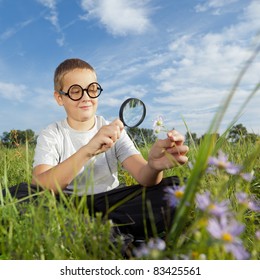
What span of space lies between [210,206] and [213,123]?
10.4 inches

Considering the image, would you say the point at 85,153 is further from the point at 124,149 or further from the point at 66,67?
the point at 66,67

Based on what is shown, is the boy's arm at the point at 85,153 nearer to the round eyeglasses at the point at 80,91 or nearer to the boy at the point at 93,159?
the boy at the point at 93,159

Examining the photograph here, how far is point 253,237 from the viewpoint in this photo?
77.5 inches

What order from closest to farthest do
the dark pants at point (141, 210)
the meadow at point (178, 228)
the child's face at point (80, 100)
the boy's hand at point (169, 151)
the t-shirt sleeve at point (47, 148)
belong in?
the meadow at point (178, 228) < the boy's hand at point (169, 151) < the dark pants at point (141, 210) < the t-shirt sleeve at point (47, 148) < the child's face at point (80, 100)

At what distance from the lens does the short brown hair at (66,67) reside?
290cm

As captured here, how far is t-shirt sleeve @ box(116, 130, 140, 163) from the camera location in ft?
9.42

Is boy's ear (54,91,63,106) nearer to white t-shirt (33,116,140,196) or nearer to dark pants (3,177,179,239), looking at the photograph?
white t-shirt (33,116,140,196)

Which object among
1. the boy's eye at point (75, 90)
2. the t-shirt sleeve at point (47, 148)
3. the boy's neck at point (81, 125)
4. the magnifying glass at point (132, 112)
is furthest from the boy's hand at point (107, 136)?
the boy's neck at point (81, 125)

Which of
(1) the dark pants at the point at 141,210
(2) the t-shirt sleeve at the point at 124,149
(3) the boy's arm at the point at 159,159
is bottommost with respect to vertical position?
(1) the dark pants at the point at 141,210

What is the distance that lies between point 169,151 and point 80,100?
3.07 ft

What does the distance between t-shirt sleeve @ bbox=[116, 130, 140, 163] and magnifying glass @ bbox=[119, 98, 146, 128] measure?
42cm

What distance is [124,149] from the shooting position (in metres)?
2.89

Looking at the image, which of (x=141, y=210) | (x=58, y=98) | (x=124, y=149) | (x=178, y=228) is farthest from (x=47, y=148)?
(x=178, y=228)
